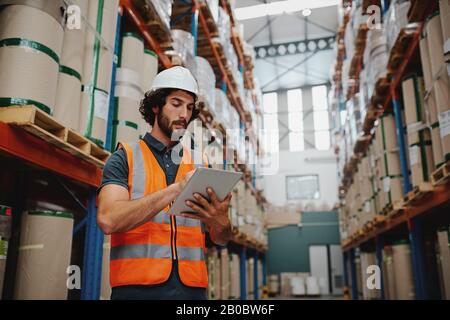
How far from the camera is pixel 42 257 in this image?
2.65m

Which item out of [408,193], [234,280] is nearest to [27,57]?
[408,193]

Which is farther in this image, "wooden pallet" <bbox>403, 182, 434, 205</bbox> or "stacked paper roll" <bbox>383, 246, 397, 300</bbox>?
"stacked paper roll" <bbox>383, 246, 397, 300</bbox>

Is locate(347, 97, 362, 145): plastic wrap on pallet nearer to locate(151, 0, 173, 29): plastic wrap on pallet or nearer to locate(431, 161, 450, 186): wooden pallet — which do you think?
locate(431, 161, 450, 186): wooden pallet

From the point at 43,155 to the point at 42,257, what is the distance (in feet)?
2.28

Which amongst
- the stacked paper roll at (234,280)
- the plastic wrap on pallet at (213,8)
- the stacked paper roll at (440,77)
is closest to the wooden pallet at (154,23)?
the plastic wrap on pallet at (213,8)

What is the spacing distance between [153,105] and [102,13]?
1706 millimetres

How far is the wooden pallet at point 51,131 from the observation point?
221cm

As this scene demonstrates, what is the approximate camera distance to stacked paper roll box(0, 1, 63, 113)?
2.32 meters

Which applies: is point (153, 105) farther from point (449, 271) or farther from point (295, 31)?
point (295, 31)

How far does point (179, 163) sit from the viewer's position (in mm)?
1947

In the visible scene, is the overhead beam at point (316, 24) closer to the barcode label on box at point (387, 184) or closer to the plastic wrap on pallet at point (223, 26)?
the plastic wrap on pallet at point (223, 26)

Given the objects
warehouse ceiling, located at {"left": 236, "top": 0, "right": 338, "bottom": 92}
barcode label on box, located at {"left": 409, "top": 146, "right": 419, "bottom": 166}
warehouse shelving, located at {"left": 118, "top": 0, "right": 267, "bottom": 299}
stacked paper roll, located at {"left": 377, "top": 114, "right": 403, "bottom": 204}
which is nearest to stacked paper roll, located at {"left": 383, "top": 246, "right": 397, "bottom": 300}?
stacked paper roll, located at {"left": 377, "top": 114, "right": 403, "bottom": 204}

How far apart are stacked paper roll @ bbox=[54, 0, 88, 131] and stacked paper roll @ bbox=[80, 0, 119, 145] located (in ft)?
0.30

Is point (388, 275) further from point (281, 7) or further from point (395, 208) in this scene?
point (281, 7)
